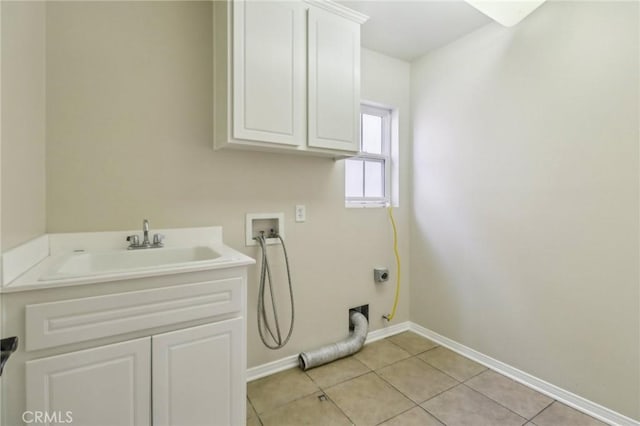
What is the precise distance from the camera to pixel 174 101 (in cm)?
168

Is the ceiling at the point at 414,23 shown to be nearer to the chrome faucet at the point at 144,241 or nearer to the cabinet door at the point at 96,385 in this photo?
the chrome faucet at the point at 144,241

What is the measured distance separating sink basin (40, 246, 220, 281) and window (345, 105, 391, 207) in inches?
49.4

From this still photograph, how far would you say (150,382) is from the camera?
1.10 metres

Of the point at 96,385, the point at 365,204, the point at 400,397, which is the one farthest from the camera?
the point at 365,204

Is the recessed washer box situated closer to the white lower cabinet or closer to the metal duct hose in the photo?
the white lower cabinet

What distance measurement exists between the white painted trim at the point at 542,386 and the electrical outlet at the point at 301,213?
Result: 1495mm

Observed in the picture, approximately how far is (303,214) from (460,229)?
1212 millimetres

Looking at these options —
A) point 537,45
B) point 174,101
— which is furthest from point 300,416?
point 537,45

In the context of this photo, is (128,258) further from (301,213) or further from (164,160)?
(301,213)

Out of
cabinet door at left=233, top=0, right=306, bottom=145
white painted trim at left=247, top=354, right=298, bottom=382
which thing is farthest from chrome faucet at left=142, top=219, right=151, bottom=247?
white painted trim at left=247, top=354, right=298, bottom=382

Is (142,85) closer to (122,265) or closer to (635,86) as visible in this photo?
(122,265)

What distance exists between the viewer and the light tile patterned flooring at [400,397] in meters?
1.56

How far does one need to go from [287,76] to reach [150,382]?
5.19ft

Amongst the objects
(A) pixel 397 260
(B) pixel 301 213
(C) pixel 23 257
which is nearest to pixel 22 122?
(C) pixel 23 257
